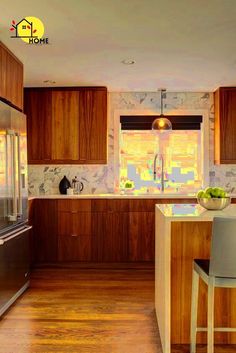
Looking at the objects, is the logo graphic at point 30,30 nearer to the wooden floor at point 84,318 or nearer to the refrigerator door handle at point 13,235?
the refrigerator door handle at point 13,235

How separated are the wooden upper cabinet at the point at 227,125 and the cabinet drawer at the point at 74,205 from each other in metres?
2.00

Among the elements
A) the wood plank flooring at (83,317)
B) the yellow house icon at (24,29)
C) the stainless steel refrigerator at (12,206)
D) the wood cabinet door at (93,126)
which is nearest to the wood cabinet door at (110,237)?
the wood plank flooring at (83,317)

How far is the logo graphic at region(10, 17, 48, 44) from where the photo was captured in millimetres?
3027

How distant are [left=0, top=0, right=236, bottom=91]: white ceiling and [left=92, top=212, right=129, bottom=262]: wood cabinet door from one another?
183cm

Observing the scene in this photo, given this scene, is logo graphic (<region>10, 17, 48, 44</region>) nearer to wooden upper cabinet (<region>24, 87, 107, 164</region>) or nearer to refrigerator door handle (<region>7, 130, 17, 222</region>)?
refrigerator door handle (<region>7, 130, 17, 222</region>)

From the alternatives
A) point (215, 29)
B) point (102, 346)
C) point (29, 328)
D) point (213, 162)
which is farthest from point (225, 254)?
point (213, 162)

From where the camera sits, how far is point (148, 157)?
5.83 metres

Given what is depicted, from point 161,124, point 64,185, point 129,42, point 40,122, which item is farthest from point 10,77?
point 161,124

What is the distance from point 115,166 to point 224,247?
12.1ft

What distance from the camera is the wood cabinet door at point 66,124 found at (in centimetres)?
539

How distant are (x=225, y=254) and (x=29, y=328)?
1.75m

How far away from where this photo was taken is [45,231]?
5.09 meters

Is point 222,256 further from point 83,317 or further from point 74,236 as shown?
point 74,236

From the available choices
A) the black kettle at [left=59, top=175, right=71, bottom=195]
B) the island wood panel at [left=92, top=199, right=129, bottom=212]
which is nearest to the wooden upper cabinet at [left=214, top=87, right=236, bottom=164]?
the island wood panel at [left=92, top=199, right=129, bottom=212]
